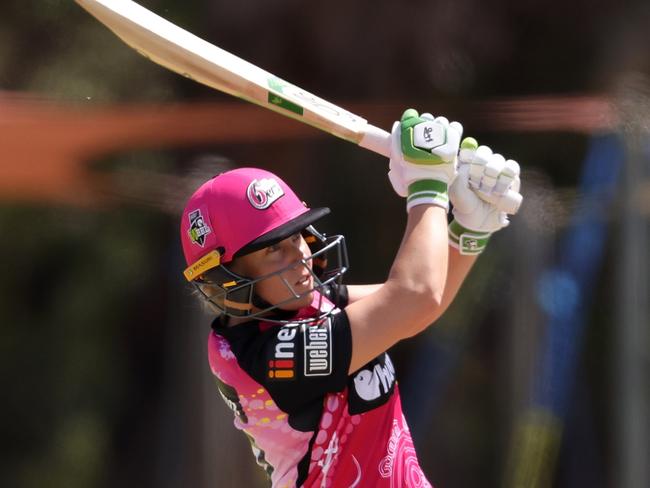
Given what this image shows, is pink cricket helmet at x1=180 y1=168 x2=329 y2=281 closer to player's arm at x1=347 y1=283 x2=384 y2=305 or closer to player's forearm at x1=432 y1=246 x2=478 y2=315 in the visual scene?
player's arm at x1=347 y1=283 x2=384 y2=305

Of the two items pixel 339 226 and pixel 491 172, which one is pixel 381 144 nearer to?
pixel 491 172

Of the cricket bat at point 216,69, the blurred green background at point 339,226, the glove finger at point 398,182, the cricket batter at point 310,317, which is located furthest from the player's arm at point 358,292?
the blurred green background at point 339,226

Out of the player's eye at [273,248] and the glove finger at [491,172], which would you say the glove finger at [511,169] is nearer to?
the glove finger at [491,172]

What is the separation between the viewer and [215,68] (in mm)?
3086

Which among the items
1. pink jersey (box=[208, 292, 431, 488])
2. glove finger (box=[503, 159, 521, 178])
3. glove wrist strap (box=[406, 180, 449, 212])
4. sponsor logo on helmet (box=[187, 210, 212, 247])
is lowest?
pink jersey (box=[208, 292, 431, 488])

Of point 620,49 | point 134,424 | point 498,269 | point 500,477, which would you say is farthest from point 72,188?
point 620,49

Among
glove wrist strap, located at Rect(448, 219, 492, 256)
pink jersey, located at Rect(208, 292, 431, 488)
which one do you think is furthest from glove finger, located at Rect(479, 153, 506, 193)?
pink jersey, located at Rect(208, 292, 431, 488)

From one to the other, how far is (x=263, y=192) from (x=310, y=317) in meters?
0.35

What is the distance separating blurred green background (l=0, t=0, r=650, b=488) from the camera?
5.95 metres

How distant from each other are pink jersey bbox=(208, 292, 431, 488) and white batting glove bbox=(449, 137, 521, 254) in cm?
58

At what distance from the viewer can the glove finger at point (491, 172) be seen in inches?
124

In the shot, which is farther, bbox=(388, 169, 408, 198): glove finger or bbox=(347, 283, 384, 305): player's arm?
bbox=(347, 283, 384, 305): player's arm

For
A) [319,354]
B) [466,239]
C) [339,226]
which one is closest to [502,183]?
[466,239]

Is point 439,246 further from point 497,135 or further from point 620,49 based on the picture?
point 620,49
